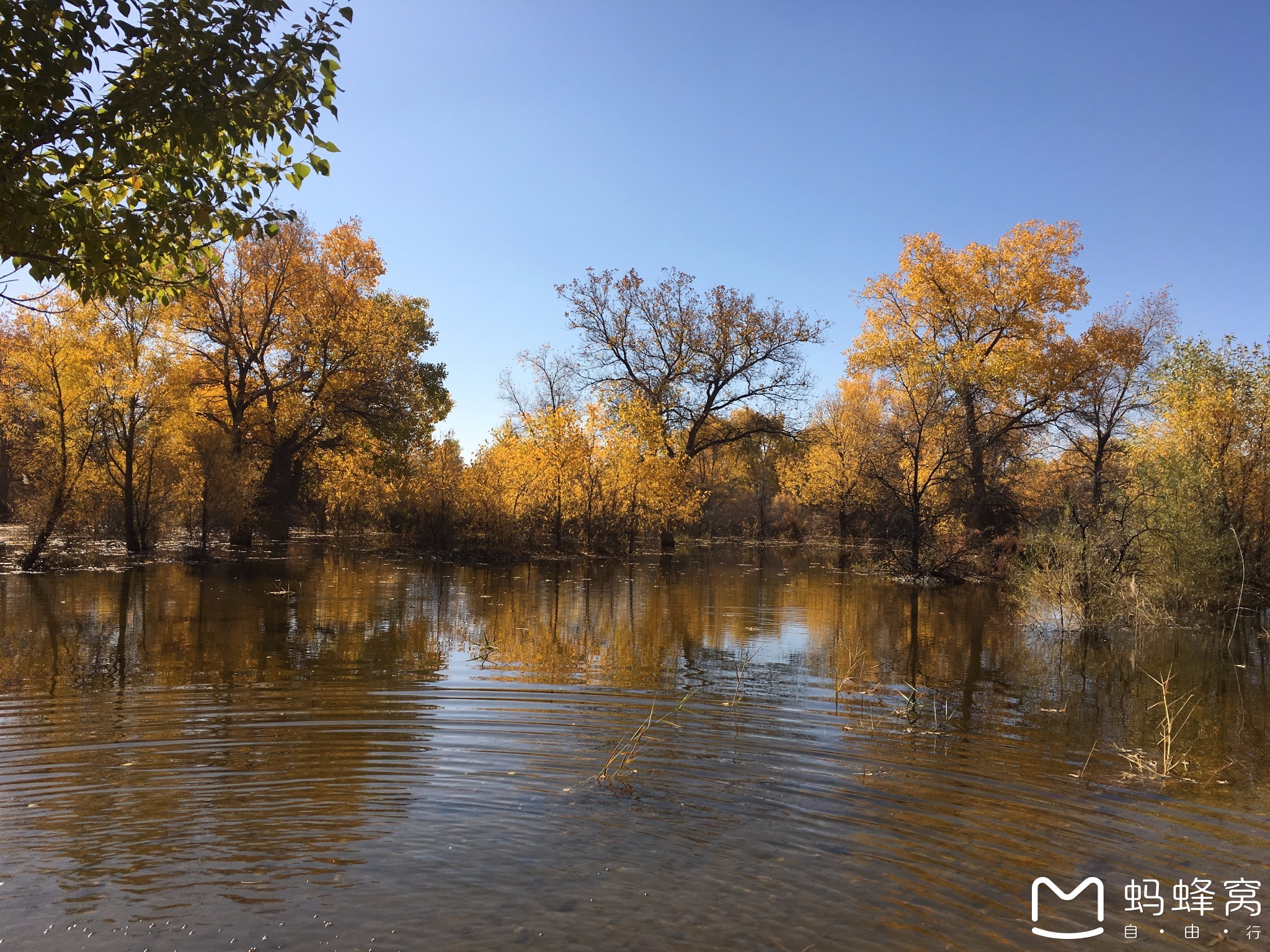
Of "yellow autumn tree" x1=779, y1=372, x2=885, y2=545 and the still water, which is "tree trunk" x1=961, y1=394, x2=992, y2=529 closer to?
"yellow autumn tree" x1=779, y1=372, x2=885, y2=545

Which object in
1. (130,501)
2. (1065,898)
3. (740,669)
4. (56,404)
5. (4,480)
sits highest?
(56,404)

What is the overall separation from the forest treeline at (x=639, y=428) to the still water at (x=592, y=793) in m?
8.15

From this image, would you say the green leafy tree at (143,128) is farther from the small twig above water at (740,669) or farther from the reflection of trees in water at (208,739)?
the small twig above water at (740,669)

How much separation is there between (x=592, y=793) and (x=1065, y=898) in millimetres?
2794

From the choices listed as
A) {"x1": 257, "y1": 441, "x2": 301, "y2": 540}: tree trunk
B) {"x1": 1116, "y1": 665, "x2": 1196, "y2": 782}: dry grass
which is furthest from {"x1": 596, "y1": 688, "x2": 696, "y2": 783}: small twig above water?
{"x1": 257, "y1": 441, "x2": 301, "y2": 540}: tree trunk

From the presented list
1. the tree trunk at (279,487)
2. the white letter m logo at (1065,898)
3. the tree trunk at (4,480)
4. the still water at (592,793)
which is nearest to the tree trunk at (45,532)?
the tree trunk at (279,487)

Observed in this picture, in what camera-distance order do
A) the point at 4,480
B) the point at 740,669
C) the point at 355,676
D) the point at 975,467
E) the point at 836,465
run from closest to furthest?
1. the point at 355,676
2. the point at 740,669
3. the point at 975,467
4. the point at 4,480
5. the point at 836,465

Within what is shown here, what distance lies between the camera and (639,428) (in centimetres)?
3033

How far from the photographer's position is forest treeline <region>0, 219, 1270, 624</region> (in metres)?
18.1

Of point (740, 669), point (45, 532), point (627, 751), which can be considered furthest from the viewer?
point (45, 532)

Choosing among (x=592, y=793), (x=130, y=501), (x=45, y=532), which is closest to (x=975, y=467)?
(x=592, y=793)

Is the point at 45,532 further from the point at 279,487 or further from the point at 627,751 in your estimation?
the point at 627,751

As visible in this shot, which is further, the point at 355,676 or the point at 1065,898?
the point at 355,676

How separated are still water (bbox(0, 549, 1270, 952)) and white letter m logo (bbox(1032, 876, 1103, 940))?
49 mm
